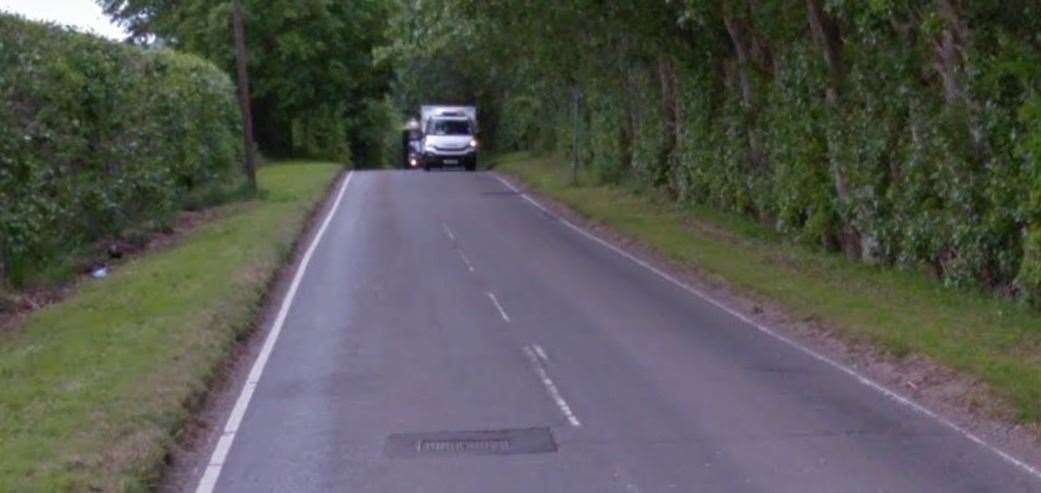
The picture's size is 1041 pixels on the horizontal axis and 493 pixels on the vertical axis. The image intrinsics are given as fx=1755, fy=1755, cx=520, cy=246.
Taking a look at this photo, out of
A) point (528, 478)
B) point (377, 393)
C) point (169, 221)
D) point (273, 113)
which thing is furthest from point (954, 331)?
point (273, 113)

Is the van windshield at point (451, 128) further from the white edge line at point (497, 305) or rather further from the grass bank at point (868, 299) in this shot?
the white edge line at point (497, 305)

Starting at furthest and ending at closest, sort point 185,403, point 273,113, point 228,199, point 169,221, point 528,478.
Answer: point 273,113, point 228,199, point 169,221, point 185,403, point 528,478

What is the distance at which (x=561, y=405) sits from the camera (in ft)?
44.7

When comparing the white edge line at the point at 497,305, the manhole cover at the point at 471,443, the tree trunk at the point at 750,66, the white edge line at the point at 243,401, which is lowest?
the white edge line at the point at 497,305

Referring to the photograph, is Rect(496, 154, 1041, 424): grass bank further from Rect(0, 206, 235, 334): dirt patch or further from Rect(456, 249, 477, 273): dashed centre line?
Rect(0, 206, 235, 334): dirt patch

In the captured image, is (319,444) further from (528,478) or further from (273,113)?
(273,113)

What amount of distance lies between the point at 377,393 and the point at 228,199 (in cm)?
2656

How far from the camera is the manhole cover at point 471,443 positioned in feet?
39.0

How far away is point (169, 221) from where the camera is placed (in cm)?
3294

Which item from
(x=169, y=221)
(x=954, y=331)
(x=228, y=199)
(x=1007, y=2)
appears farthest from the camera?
(x=228, y=199)

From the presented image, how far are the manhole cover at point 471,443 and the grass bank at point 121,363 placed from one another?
1643 mm

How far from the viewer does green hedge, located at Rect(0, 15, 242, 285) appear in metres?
20.4

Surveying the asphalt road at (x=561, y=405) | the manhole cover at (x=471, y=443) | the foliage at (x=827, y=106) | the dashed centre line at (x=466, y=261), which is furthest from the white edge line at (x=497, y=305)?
the manhole cover at (x=471, y=443)

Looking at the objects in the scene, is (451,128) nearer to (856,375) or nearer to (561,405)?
(856,375)
